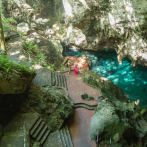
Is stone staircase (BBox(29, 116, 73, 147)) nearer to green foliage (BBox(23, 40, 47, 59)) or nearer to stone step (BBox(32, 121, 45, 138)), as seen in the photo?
stone step (BBox(32, 121, 45, 138))

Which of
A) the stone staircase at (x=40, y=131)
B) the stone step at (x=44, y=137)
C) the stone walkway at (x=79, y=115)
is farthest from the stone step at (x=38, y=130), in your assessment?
the stone walkway at (x=79, y=115)

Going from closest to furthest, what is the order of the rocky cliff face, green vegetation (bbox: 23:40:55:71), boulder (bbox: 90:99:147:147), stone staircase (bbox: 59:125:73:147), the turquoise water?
boulder (bbox: 90:99:147:147), stone staircase (bbox: 59:125:73:147), the rocky cliff face, green vegetation (bbox: 23:40:55:71), the turquoise water

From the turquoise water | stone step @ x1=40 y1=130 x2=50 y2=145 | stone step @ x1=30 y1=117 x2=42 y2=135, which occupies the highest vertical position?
stone step @ x1=30 y1=117 x2=42 y2=135

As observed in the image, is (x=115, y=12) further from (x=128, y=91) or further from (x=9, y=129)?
(x=9, y=129)

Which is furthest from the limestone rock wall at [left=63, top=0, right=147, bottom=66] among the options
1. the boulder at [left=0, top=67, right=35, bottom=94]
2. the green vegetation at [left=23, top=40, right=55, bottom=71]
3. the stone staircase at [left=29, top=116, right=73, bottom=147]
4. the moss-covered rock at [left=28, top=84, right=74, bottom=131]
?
the stone staircase at [left=29, top=116, right=73, bottom=147]

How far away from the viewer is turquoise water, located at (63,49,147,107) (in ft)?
54.9

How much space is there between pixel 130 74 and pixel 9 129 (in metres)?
16.2

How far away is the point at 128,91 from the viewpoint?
55.7 ft

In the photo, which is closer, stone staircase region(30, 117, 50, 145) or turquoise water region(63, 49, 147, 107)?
stone staircase region(30, 117, 50, 145)

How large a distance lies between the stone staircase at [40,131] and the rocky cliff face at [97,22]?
1221 centimetres

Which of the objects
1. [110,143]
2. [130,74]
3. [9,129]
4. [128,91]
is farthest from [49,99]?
[130,74]

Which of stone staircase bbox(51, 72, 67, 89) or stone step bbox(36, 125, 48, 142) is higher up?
stone staircase bbox(51, 72, 67, 89)

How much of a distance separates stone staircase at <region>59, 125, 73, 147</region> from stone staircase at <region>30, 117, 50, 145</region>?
84 centimetres

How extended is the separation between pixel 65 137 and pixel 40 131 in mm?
1523
